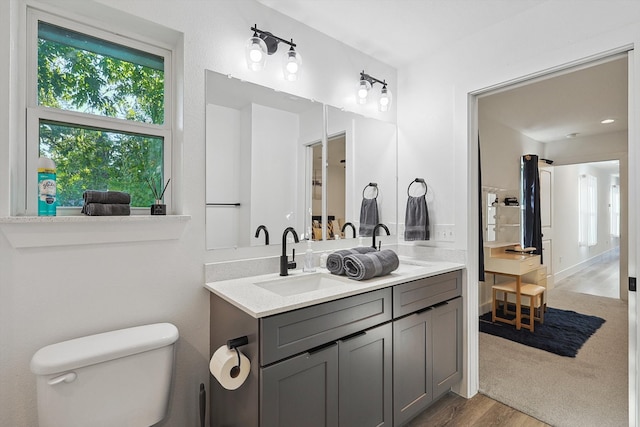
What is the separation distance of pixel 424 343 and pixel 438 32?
2.08m

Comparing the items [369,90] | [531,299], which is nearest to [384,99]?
[369,90]

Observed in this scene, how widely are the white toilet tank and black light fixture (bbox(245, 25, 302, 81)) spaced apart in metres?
1.46

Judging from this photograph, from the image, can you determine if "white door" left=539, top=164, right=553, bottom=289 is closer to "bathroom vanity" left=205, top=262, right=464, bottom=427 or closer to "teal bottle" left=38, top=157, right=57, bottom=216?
"bathroom vanity" left=205, top=262, right=464, bottom=427

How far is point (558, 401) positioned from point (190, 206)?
8.82 feet

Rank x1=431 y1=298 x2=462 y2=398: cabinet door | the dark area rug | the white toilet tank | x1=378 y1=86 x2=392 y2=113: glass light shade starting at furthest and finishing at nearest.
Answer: the dark area rug < x1=378 y1=86 x2=392 y2=113: glass light shade < x1=431 y1=298 x2=462 y2=398: cabinet door < the white toilet tank

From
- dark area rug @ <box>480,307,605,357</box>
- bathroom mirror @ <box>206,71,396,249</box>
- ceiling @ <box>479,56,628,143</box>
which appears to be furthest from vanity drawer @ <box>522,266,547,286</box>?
bathroom mirror @ <box>206,71,396,249</box>

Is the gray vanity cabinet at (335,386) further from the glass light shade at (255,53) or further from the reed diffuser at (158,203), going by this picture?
the glass light shade at (255,53)

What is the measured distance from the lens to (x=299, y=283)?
1.82 metres

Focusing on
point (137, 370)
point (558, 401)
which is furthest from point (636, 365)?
point (137, 370)

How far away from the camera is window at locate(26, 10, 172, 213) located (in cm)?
136

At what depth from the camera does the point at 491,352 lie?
2895mm

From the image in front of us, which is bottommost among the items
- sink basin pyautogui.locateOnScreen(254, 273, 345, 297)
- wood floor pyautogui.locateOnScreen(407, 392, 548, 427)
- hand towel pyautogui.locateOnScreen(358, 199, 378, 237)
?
wood floor pyautogui.locateOnScreen(407, 392, 548, 427)

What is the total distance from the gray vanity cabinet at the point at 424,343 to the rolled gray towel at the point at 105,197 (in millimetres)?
1440

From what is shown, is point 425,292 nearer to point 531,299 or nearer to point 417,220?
point 417,220
